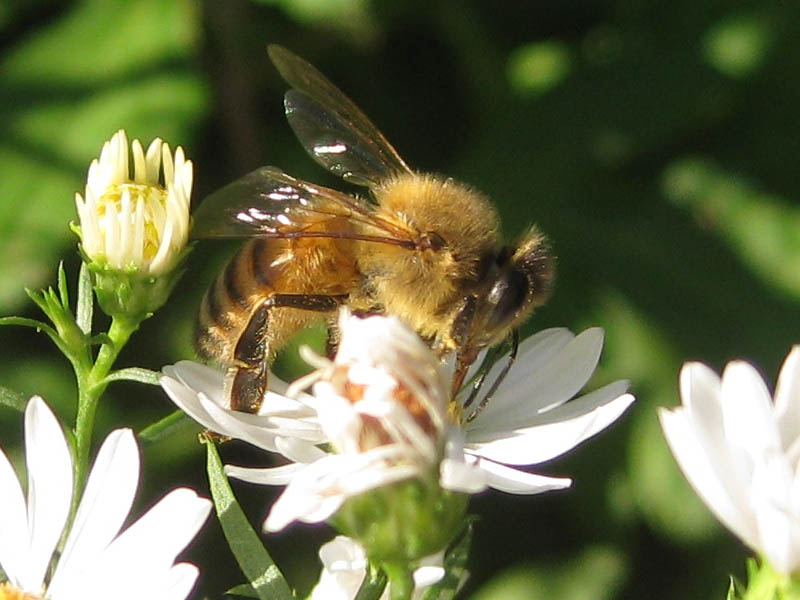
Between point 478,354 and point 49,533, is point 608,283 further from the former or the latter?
point 49,533

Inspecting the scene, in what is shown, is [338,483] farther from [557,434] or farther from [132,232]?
[132,232]

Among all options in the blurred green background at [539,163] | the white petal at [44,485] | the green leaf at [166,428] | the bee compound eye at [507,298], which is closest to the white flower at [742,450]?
the bee compound eye at [507,298]

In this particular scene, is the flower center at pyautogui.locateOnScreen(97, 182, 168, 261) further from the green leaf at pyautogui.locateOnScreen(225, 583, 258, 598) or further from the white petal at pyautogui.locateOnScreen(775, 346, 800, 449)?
the white petal at pyautogui.locateOnScreen(775, 346, 800, 449)

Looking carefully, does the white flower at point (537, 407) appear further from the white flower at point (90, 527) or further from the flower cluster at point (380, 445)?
the white flower at point (90, 527)

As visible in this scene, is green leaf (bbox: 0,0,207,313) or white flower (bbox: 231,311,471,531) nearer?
white flower (bbox: 231,311,471,531)

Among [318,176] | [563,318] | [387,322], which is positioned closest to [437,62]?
[318,176]

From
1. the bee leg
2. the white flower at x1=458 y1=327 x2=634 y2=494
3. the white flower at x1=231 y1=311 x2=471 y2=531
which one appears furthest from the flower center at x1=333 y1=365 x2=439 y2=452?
the bee leg
